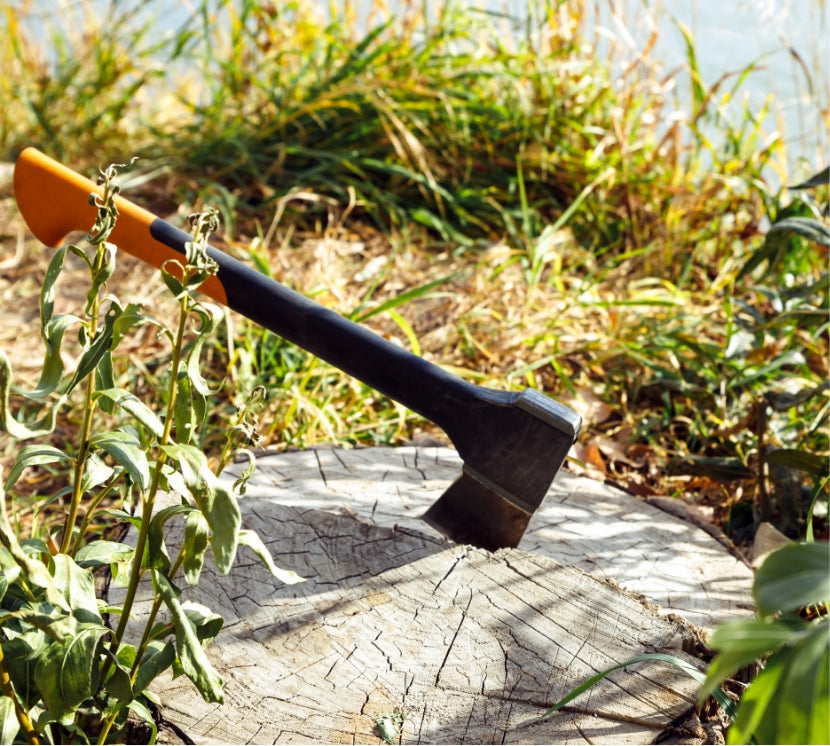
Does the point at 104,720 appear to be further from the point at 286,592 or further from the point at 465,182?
the point at 465,182

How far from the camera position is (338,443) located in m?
2.19

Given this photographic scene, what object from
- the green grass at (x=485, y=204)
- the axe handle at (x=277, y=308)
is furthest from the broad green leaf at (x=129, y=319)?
the green grass at (x=485, y=204)

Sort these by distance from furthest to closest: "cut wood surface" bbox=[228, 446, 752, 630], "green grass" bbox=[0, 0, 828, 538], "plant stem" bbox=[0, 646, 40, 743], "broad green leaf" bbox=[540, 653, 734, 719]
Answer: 1. "green grass" bbox=[0, 0, 828, 538]
2. "cut wood surface" bbox=[228, 446, 752, 630]
3. "broad green leaf" bbox=[540, 653, 734, 719]
4. "plant stem" bbox=[0, 646, 40, 743]

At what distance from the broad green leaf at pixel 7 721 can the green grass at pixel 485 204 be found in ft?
4.46

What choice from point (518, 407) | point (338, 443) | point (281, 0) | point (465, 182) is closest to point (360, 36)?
point (281, 0)

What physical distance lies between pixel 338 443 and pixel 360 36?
259cm

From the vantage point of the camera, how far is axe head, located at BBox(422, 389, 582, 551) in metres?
1.53

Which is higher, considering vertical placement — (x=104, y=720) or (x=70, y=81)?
(x=70, y=81)

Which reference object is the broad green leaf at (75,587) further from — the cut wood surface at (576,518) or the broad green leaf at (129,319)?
the cut wood surface at (576,518)

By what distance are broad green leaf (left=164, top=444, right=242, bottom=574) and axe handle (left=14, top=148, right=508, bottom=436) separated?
0.70 metres

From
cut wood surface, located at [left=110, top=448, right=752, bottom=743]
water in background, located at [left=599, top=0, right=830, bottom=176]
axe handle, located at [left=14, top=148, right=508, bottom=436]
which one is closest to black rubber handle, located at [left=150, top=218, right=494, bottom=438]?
axe handle, located at [left=14, top=148, right=508, bottom=436]

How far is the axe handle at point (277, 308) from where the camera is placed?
5.23ft

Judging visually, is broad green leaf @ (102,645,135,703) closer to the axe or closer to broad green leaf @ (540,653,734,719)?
broad green leaf @ (540,653,734,719)

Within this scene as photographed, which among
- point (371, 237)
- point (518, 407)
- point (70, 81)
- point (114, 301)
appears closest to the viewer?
point (114, 301)
